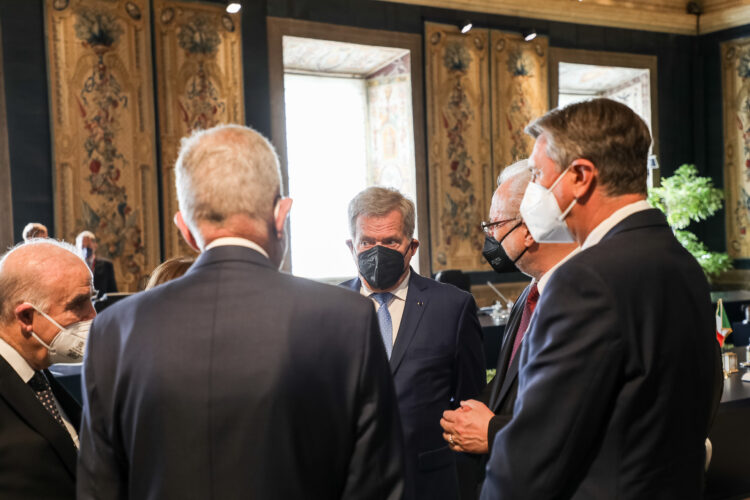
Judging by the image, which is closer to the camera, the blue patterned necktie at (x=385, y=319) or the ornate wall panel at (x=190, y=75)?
the blue patterned necktie at (x=385, y=319)

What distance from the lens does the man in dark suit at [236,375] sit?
1.43 m

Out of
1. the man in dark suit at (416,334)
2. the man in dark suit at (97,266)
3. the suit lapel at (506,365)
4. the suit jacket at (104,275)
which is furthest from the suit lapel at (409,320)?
the suit jacket at (104,275)

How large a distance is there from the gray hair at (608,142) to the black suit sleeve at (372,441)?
628 mm

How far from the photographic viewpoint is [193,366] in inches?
56.4

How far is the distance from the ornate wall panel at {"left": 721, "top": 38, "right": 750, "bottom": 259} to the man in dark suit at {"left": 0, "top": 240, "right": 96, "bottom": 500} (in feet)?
43.1

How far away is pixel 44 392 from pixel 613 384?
152cm

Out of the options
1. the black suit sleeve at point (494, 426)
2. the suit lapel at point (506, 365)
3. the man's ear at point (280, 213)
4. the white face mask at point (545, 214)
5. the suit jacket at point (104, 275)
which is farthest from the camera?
the suit jacket at point (104, 275)

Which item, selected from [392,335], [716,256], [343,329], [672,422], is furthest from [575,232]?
[716,256]

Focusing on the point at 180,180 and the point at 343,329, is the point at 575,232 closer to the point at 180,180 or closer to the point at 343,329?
the point at 343,329

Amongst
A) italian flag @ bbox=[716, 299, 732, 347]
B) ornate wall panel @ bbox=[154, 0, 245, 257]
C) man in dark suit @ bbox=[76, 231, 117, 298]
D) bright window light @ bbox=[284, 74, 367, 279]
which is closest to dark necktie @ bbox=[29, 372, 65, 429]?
italian flag @ bbox=[716, 299, 732, 347]

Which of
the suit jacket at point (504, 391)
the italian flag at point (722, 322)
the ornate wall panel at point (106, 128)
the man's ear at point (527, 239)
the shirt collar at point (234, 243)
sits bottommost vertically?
the italian flag at point (722, 322)

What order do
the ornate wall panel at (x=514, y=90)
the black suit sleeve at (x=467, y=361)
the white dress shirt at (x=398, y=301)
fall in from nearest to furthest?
the black suit sleeve at (x=467, y=361), the white dress shirt at (x=398, y=301), the ornate wall panel at (x=514, y=90)

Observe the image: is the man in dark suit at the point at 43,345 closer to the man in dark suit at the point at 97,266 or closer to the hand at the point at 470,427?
the hand at the point at 470,427

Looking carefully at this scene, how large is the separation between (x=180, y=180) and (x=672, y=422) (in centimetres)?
114
